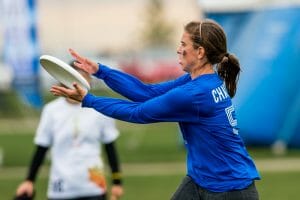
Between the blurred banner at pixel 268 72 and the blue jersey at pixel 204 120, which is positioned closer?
the blue jersey at pixel 204 120

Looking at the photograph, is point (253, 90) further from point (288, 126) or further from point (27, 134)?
point (27, 134)

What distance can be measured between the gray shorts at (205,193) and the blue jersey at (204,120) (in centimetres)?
3

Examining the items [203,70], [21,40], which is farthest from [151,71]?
[203,70]

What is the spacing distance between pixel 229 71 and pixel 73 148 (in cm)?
201

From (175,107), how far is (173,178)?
10236 millimetres

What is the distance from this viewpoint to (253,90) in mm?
21375

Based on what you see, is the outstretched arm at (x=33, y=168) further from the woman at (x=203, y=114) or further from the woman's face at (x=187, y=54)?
the woman's face at (x=187, y=54)

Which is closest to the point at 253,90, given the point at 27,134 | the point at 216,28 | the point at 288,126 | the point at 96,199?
the point at 288,126

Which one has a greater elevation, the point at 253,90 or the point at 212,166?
the point at 212,166

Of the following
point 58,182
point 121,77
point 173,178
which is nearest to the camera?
point 121,77

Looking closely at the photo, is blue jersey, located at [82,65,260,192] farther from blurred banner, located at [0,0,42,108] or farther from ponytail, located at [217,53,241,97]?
blurred banner, located at [0,0,42,108]

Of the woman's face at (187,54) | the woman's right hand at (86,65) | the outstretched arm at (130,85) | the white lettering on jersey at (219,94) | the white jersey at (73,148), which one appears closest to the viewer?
the white lettering on jersey at (219,94)

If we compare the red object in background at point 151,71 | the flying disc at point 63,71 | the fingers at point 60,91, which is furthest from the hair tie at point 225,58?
the red object in background at point 151,71

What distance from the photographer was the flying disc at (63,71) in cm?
515
